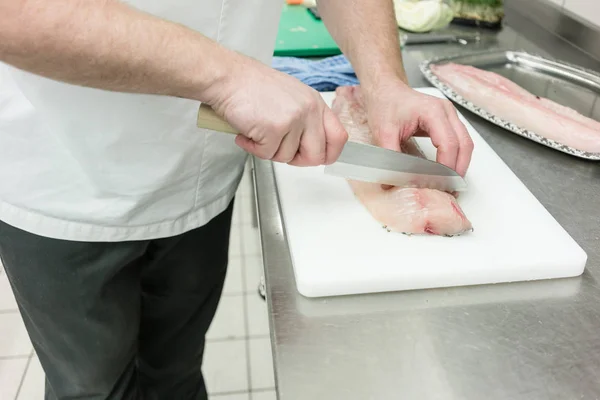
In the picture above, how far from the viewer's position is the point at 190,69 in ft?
1.87

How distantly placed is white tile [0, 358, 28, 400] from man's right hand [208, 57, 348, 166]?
3.77 ft

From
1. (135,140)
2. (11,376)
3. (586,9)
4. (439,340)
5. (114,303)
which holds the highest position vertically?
(586,9)

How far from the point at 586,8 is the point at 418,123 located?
870mm

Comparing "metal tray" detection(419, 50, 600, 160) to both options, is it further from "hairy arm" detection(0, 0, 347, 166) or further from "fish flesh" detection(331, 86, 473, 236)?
"hairy arm" detection(0, 0, 347, 166)

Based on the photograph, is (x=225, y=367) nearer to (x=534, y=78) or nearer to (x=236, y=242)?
(x=236, y=242)

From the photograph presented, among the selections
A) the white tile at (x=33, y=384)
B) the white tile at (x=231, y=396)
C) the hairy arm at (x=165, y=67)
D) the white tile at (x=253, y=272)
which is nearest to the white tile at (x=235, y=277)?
the white tile at (x=253, y=272)

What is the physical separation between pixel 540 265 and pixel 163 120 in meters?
0.50

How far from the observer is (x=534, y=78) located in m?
1.25

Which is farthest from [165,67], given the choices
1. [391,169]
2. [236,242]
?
[236,242]

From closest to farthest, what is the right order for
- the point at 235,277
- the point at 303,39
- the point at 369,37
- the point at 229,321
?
the point at 369,37 → the point at 303,39 → the point at 229,321 → the point at 235,277

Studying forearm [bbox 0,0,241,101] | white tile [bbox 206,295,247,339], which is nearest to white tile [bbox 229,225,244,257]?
white tile [bbox 206,295,247,339]

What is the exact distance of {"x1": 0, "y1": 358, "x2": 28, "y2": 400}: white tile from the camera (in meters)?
1.39

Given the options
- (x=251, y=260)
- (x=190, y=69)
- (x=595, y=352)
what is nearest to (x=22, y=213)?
(x=190, y=69)

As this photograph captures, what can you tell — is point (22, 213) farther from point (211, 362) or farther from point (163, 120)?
point (211, 362)
